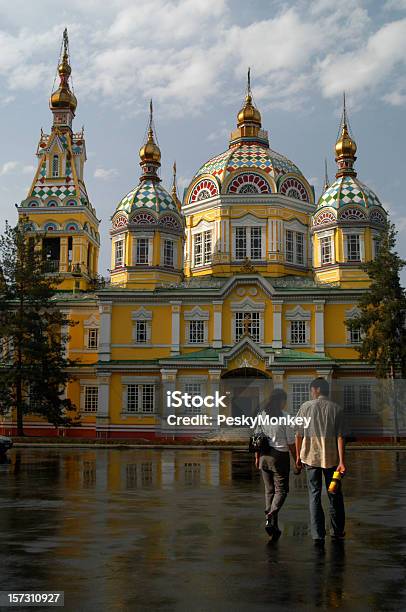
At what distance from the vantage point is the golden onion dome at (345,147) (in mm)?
48688

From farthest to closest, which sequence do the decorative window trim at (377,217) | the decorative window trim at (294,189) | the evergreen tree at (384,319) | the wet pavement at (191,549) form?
1. the decorative window trim at (294,189)
2. the decorative window trim at (377,217)
3. the evergreen tree at (384,319)
4. the wet pavement at (191,549)

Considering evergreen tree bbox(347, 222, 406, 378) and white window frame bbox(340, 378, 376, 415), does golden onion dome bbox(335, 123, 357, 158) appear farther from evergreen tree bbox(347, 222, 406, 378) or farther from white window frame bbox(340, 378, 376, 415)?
white window frame bbox(340, 378, 376, 415)

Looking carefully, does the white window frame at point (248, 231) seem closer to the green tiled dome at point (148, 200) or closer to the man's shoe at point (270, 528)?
the green tiled dome at point (148, 200)

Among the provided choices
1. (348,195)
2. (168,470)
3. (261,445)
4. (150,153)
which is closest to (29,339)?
(150,153)

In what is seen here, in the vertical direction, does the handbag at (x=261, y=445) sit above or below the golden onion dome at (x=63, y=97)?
below

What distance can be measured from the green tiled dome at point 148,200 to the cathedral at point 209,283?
0.31 feet

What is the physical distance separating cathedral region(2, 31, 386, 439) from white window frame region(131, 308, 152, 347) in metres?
0.07

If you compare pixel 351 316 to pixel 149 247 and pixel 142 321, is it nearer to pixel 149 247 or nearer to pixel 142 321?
pixel 142 321

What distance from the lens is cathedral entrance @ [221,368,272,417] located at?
43375 mm

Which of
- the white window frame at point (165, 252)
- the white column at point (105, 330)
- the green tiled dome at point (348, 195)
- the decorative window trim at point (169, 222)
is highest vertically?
the green tiled dome at point (348, 195)

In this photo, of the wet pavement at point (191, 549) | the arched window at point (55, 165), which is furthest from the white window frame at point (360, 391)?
the wet pavement at point (191, 549)

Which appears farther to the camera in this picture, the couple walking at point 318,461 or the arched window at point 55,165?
the arched window at point 55,165

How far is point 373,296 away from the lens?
4238 cm

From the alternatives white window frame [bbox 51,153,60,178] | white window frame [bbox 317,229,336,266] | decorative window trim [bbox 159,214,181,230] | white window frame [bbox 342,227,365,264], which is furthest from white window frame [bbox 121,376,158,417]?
white window frame [bbox 51,153,60,178]
